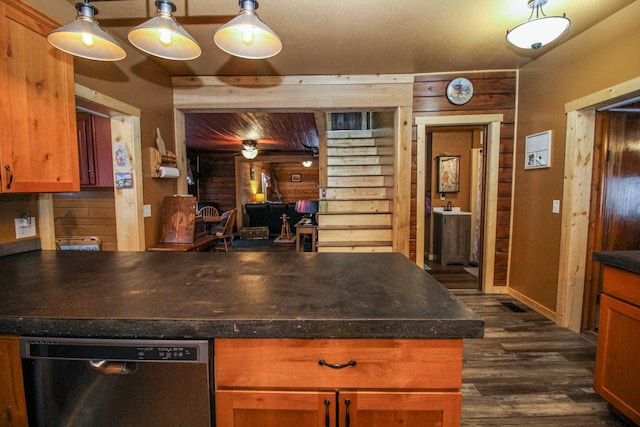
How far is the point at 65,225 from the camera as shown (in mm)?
2969

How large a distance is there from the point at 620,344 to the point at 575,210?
1447 millimetres

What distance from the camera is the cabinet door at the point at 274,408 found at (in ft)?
2.98

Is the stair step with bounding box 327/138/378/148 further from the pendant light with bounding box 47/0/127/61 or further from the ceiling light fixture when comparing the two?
the pendant light with bounding box 47/0/127/61

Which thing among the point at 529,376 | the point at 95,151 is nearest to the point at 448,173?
the point at 529,376

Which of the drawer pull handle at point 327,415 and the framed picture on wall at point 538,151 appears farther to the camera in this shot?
the framed picture on wall at point 538,151

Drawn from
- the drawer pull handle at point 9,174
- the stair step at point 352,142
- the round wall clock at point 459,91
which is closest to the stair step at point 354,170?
the stair step at point 352,142

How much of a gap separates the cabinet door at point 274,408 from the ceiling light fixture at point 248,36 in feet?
4.75

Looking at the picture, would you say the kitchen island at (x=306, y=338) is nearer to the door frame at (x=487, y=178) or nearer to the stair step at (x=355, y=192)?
the door frame at (x=487, y=178)

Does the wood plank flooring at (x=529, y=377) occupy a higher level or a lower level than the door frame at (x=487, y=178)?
lower

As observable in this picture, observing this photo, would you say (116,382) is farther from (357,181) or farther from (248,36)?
(357,181)

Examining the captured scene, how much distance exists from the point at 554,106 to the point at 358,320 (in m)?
3.23

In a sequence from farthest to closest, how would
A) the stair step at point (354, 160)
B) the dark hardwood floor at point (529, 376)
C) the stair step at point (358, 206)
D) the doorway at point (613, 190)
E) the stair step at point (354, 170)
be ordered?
the stair step at point (354, 160) < the stair step at point (354, 170) < the stair step at point (358, 206) < the doorway at point (613, 190) < the dark hardwood floor at point (529, 376)

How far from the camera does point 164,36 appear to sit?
4.72 ft

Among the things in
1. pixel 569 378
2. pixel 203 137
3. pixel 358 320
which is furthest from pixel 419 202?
pixel 203 137
